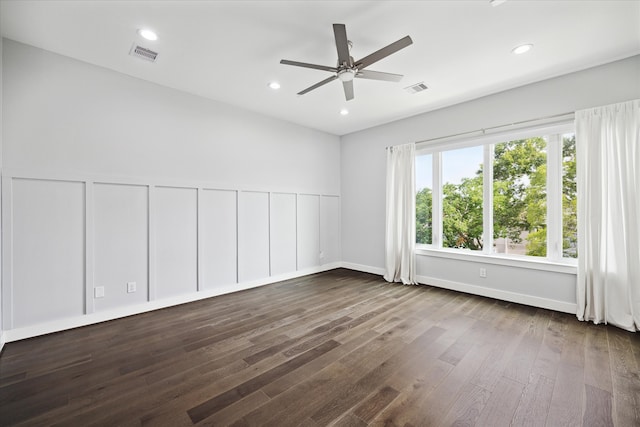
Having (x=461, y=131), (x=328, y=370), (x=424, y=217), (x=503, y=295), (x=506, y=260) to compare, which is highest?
(x=461, y=131)

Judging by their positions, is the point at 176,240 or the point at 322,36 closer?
the point at 322,36

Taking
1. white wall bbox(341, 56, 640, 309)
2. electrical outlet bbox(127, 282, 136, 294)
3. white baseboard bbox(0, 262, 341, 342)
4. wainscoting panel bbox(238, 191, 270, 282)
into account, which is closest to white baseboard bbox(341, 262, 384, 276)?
white wall bbox(341, 56, 640, 309)

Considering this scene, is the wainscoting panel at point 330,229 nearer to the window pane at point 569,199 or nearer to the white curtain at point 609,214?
the window pane at point 569,199

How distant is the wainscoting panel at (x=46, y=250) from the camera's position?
2.53m

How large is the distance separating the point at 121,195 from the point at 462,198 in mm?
4737

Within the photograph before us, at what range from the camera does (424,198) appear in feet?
15.1

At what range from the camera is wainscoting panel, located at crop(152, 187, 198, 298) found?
3.37m

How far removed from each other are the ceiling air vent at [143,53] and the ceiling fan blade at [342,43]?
1963 mm

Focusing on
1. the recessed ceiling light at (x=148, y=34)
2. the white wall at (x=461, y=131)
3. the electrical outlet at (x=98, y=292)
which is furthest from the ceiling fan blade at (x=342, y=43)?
the electrical outlet at (x=98, y=292)

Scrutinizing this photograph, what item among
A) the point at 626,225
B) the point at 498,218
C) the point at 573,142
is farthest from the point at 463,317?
the point at 573,142

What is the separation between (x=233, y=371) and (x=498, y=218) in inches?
154

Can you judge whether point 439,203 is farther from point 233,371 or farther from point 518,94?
point 233,371

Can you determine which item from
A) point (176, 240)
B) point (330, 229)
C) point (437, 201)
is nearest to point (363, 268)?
point (330, 229)

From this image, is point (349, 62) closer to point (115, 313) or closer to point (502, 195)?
point (502, 195)
